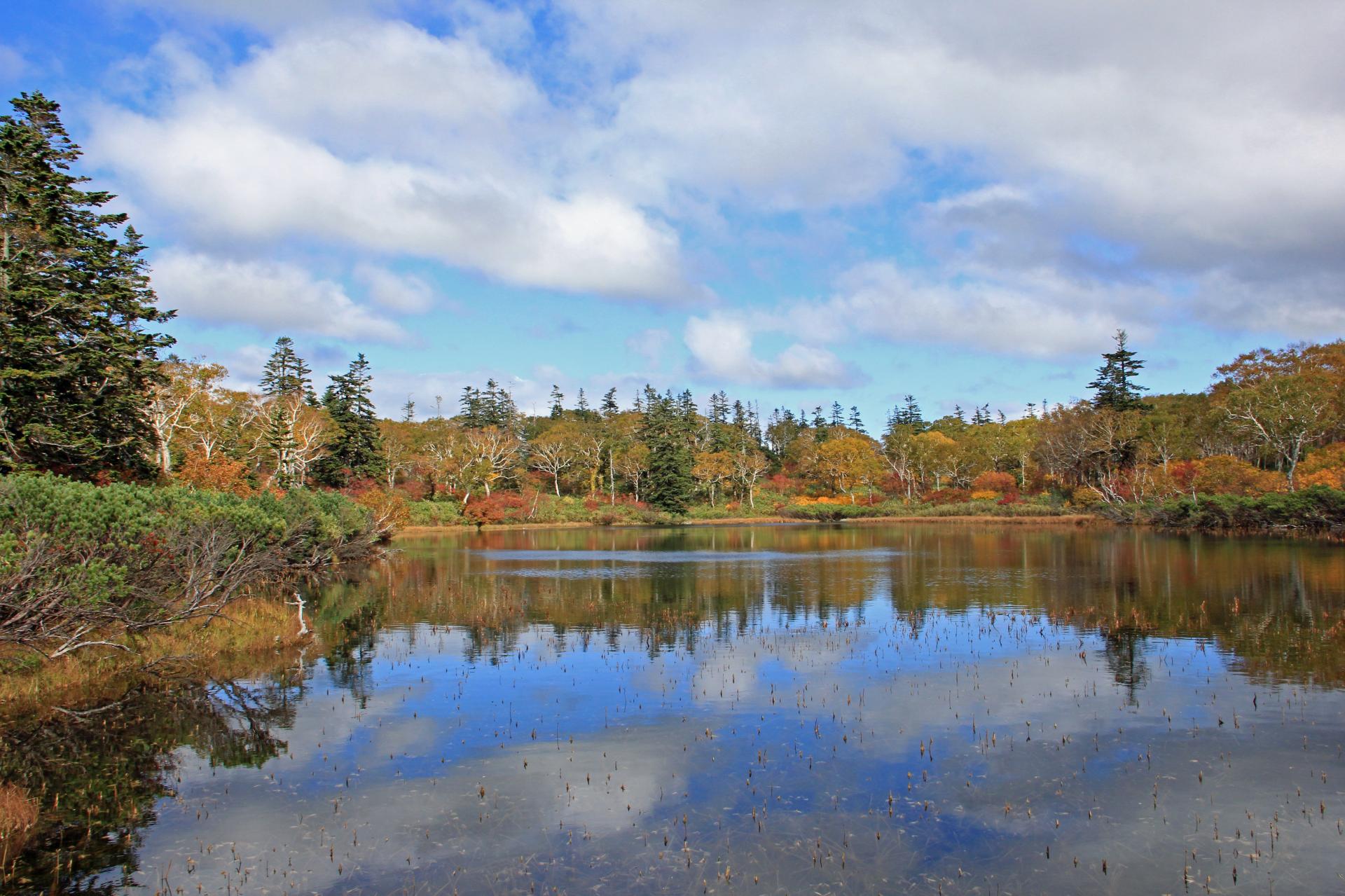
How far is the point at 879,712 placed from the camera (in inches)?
621

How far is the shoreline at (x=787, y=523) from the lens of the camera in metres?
77.3

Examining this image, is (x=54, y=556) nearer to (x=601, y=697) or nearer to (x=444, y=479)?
(x=601, y=697)

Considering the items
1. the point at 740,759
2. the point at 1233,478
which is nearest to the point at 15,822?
the point at 740,759

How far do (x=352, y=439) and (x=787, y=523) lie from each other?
147 feet

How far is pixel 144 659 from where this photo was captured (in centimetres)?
1855

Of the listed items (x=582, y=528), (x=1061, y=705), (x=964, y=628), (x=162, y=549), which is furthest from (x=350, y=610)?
(x=582, y=528)

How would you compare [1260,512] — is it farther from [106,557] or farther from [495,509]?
[495,509]

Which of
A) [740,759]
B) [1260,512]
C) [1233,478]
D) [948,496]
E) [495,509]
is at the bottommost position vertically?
[740,759]

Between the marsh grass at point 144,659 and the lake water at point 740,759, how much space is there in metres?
0.96

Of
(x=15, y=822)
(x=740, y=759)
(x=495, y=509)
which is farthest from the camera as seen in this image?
(x=495, y=509)

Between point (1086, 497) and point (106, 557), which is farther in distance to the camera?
point (1086, 497)

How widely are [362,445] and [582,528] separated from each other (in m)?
23.2

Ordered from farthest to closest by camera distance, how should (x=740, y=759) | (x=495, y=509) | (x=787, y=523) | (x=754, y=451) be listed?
(x=754, y=451) < (x=787, y=523) < (x=495, y=509) < (x=740, y=759)

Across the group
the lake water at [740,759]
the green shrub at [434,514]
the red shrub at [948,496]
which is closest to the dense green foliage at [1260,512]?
the red shrub at [948,496]
